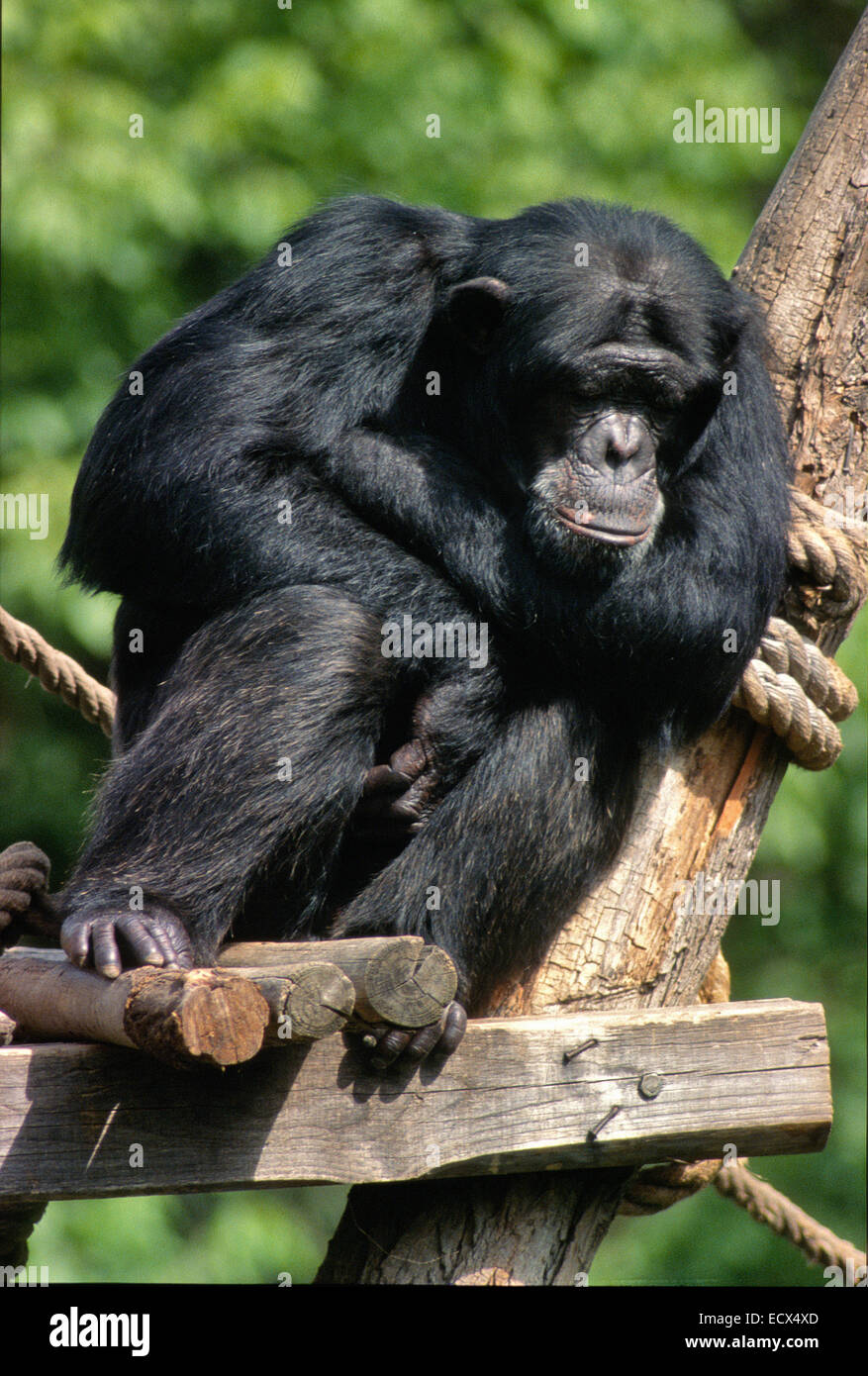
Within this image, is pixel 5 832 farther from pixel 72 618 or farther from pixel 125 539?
pixel 125 539

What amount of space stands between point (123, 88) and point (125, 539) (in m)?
5.10

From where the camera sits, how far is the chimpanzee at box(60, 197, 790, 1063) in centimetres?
366

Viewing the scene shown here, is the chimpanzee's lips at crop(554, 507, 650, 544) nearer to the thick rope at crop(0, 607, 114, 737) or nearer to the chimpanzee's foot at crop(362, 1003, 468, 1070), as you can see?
the chimpanzee's foot at crop(362, 1003, 468, 1070)

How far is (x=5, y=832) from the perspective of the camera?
8.62m

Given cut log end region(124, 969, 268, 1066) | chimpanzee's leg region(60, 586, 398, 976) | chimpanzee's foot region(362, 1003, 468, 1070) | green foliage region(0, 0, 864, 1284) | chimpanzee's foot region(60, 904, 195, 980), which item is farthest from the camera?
green foliage region(0, 0, 864, 1284)

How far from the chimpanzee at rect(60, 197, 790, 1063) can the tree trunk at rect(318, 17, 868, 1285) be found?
0.15 meters

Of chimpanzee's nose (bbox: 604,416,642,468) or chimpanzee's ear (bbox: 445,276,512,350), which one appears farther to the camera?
chimpanzee's ear (bbox: 445,276,512,350)

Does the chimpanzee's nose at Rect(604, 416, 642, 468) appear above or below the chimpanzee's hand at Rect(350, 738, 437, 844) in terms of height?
above

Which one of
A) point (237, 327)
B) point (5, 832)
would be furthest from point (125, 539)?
point (5, 832)

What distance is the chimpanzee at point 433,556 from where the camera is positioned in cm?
366

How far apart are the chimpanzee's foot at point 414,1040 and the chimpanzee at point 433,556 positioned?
0.45m

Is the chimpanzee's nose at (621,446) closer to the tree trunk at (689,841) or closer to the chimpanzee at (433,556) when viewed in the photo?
the chimpanzee at (433,556)

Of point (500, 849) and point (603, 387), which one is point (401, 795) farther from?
point (603, 387)

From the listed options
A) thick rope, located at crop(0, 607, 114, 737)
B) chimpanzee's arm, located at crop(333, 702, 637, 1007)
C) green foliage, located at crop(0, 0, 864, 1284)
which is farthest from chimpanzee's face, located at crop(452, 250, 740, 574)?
green foliage, located at crop(0, 0, 864, 1284)
